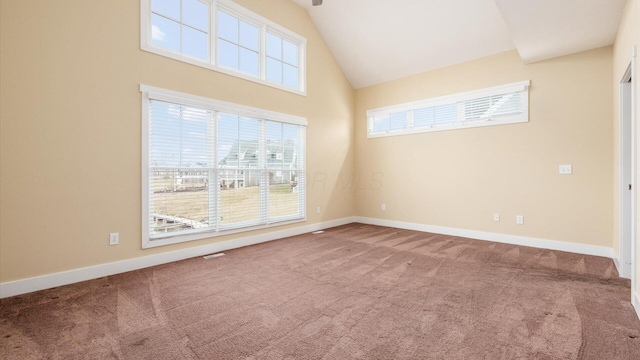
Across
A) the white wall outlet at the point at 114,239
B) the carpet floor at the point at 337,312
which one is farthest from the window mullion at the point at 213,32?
the carpet floor at the point at 337,312

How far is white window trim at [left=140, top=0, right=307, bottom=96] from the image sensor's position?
335cm

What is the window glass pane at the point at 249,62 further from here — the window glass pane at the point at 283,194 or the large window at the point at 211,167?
the window glass pane at the point at 283,194

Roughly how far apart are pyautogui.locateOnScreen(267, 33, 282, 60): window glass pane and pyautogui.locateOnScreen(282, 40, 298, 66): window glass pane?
0.32ft

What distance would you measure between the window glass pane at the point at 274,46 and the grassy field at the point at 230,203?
231cm

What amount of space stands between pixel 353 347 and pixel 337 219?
435 cm

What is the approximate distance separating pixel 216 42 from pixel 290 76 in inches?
59.5

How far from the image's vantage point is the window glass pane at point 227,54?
13.5 feet

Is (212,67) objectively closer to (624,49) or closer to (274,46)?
(274,46)

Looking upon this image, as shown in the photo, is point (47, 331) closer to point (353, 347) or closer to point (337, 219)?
point (353, 347)

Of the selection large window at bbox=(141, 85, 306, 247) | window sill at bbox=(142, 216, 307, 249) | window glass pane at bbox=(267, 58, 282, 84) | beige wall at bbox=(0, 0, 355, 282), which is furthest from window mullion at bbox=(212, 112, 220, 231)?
window glass pane at bbox=(267, 58, 282, 84)

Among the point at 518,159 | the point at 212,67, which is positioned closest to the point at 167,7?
the point at 212,67

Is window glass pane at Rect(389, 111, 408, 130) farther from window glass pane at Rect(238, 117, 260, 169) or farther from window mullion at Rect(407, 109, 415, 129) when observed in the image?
window glass pane at Rect(238, 117, 260, 169)

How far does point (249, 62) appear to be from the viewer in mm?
4516

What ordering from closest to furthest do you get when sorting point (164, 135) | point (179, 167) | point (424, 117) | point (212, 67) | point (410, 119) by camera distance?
point (164, 135) → point (179, 167) → point (212, 67) → point (424, 117) → point (410, 119)
